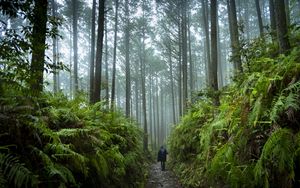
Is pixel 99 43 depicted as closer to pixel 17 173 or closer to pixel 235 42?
pixel 235 42

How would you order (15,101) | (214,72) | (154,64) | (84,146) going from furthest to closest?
(154,64) → (214,72) → (84,146) → (15,101)

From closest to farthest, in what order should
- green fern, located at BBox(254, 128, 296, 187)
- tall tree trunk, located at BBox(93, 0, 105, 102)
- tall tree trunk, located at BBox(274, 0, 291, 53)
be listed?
1. green fern, located at BBox(254, 128, 296, 187)
2. tall tree trunk, located at BBox(274, 0, 291, 53)
3. tall tree trunk, located at BBox(93, 0, 105, 102)

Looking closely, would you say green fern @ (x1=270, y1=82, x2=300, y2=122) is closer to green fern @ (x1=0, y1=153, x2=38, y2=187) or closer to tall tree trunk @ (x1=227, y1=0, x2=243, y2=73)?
green fern @ (x1=0, y1=153, x2=38, y2=187)

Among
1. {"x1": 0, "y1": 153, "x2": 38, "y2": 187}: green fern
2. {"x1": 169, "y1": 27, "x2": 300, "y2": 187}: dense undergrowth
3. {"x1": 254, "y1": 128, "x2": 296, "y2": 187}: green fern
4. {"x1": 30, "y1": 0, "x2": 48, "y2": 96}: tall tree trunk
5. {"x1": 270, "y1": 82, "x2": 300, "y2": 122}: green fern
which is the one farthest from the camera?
{"x1": 30, "y1": 0, "x2": 48, "y2": 96}: tall tree trunk

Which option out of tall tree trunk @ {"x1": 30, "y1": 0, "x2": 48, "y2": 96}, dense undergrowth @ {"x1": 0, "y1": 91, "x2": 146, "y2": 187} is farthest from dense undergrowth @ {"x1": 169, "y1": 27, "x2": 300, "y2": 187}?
tall tree trunk @ {"x1": 30, "y1": 0, "x2": 48, "y2": 96}

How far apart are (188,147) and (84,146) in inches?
322

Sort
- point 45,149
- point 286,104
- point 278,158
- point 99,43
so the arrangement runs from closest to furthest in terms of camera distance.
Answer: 1. point 278,158
2. point 45,149
3. point 286,104
4. point 99,43

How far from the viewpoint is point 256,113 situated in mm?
5383

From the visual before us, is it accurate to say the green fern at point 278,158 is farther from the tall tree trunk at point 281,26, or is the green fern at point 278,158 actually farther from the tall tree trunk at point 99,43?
the tall tree trunk at point 99,43

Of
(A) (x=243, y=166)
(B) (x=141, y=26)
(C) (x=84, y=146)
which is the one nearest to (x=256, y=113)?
(A) (x=243, y=166)

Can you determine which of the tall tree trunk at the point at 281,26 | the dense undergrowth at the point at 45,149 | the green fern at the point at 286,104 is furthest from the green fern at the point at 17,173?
the tall tree trunk at the point at 281,26

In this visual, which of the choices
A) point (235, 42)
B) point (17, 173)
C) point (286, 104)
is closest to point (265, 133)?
point (286, 104)

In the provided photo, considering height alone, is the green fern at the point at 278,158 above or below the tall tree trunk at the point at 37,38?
below

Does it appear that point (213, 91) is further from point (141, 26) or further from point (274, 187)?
point (141, 26)
